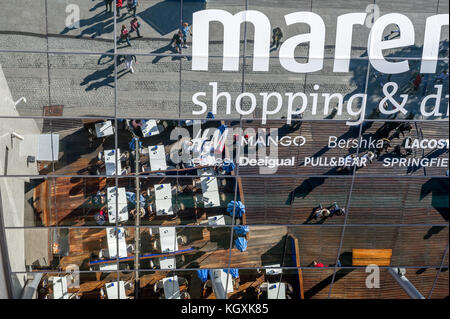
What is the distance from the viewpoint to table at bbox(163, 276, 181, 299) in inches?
461

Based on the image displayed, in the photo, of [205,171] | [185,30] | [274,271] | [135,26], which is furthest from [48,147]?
[274,271]

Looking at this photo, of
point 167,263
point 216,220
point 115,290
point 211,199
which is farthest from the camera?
point 115,290

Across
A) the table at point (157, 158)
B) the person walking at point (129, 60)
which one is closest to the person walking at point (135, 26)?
the person walking at point (129, 60)

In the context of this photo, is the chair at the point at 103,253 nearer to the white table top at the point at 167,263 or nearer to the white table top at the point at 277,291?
the white table top at the point at 167,263

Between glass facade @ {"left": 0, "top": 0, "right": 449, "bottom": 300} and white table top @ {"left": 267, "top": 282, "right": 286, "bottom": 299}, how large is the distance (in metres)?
0.05

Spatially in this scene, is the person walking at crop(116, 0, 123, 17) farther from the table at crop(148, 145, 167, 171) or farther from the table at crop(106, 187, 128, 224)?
the table at crop(106, 187, 128, 224)

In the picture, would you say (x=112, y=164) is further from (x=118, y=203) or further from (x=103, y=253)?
(x=103, y=253)

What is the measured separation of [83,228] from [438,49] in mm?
10006

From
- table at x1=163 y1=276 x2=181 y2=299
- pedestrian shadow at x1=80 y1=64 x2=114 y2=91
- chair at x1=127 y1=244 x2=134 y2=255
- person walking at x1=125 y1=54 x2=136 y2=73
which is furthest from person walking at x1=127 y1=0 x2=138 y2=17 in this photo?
table at x1=163 y1=276 x2=181 y2=299

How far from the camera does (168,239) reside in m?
11.3

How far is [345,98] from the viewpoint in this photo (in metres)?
10.7

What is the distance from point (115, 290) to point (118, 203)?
2499 mm

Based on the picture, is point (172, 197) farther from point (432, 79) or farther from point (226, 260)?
point (432, 79)

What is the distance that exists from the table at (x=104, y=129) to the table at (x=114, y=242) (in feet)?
8.28
